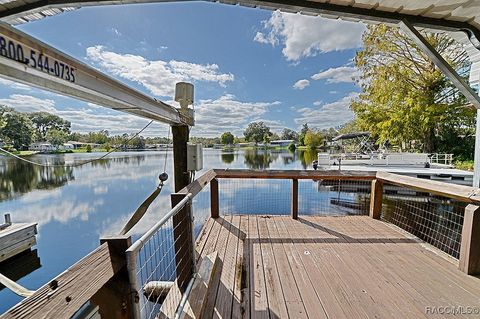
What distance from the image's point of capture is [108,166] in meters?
24.3

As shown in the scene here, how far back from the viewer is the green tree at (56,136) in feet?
6.13

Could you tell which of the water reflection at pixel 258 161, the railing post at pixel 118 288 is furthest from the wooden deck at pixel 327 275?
the water reflection at pixel 258 161

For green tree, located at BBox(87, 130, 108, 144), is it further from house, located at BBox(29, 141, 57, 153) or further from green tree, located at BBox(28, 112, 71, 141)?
house, located at BBox(29, 141, 57, 153)

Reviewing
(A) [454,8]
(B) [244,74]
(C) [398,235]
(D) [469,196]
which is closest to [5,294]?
(C) [398,235]

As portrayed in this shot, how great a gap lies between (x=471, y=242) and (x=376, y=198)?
1.31 metres

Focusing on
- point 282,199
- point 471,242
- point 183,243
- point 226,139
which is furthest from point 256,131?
point 183,243

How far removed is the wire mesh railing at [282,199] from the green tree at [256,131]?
4709cm

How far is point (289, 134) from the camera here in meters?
63.0

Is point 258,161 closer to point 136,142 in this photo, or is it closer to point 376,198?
point 376,198

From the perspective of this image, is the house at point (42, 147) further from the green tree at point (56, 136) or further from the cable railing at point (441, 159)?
the cable railing at point (441, 159)

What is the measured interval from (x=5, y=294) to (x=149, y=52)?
9.09 m

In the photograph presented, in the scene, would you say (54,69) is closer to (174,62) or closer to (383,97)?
(174,62)

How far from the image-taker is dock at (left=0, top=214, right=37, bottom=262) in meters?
5.34

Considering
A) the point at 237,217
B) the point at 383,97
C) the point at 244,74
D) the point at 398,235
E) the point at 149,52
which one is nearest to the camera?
the point at 398,235
